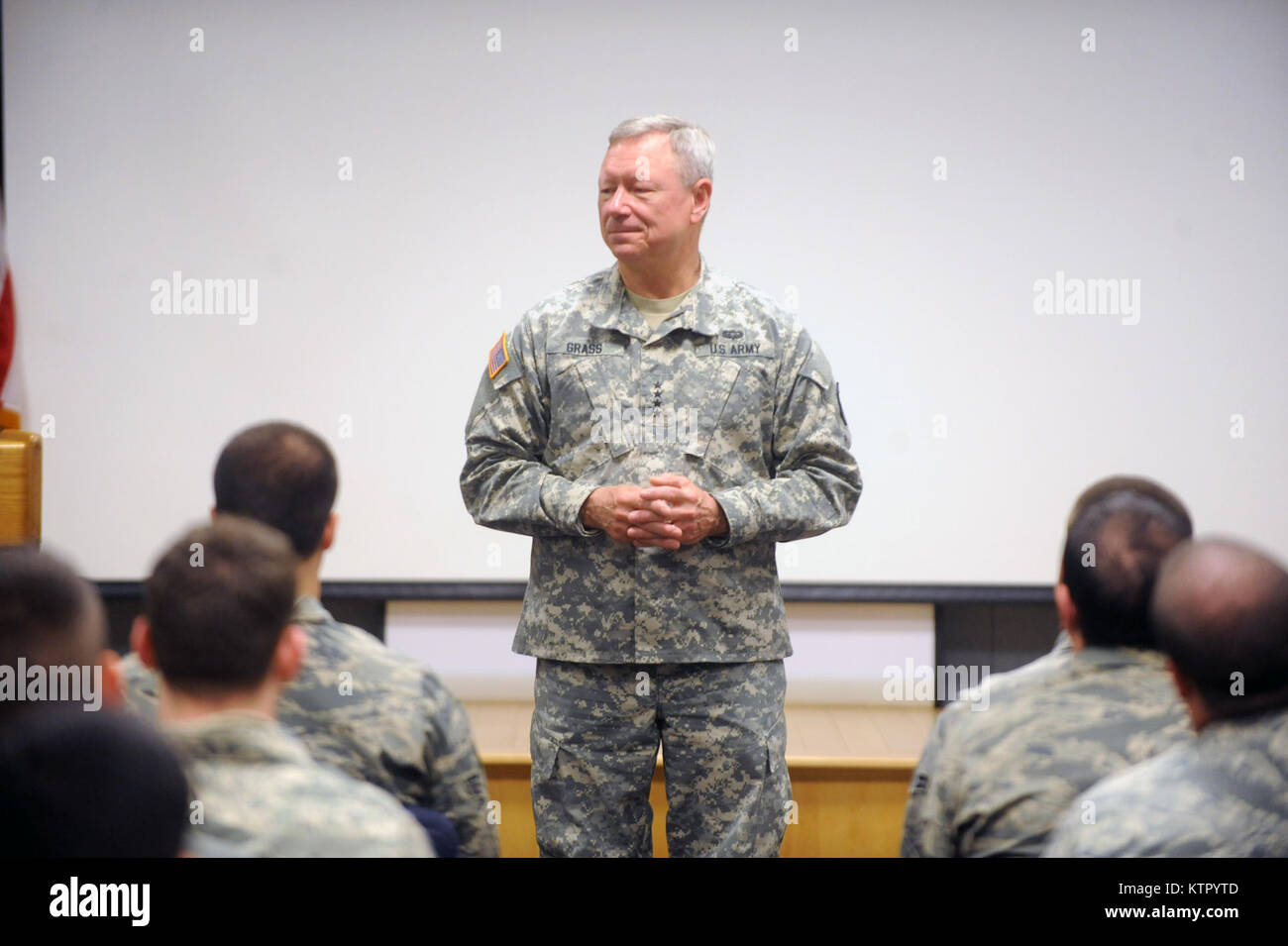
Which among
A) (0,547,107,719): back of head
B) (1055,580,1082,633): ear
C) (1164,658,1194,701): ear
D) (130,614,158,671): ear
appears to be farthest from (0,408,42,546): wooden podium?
(1164,658,1194,701): ear

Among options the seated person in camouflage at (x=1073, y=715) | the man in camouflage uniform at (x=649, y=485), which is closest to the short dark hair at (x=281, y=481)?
the man in camouflage uniform at (x=649, y=485)

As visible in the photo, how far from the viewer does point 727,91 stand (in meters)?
3.42

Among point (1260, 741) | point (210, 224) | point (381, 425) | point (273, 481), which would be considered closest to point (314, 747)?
point (273, 481)

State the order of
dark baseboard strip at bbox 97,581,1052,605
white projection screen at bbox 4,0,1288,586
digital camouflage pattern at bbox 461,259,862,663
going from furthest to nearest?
dark baseboard strip at bbox 97,581,1052,605 < white projection screen at bbox 4,0,1288,586 < digital camouflage pattern at bbox 461,259,862,663

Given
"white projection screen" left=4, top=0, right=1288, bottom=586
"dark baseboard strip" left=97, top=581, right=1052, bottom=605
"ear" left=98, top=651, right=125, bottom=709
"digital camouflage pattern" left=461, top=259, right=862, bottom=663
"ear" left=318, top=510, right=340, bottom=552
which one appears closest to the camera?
"ear" left=98, top=651, right=125, bottom=709

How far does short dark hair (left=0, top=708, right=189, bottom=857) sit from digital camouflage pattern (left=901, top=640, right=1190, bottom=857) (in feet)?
3.03

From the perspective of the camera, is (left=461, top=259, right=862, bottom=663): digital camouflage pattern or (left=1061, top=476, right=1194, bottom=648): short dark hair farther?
(left=461, top=259, right=862, bottom=663): digital camouflage pattern

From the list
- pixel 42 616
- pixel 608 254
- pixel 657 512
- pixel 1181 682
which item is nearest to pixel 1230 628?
pixel 1181 682

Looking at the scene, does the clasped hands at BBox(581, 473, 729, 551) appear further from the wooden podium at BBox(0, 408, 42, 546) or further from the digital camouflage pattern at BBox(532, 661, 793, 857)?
the wooden podium at BBox(0, 408, 42, 546)

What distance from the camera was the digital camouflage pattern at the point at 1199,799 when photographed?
1.39m

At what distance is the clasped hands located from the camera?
70.7 inches

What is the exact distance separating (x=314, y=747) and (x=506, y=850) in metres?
1.21

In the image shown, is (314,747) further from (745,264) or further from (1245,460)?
(1245,460)

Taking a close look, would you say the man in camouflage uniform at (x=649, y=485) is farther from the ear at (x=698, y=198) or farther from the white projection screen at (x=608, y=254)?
the white projection screen at (x=608, y=254)
